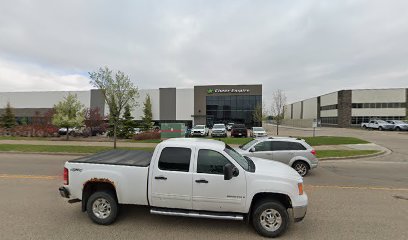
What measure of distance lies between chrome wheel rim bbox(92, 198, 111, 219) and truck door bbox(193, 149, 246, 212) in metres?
1.69

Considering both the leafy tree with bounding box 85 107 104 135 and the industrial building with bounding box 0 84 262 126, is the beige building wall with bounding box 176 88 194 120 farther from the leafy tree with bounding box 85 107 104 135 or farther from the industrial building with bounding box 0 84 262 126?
the leafy tree with bounding box 85 107 104 135

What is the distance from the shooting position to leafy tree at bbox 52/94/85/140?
25284 mm

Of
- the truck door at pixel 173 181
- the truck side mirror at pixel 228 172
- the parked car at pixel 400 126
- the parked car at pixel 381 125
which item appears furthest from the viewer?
the parked car at pixel 381 125

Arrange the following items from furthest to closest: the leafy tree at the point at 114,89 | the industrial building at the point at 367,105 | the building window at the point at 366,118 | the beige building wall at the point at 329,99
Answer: the beige building wall at the point at 329,99 < the building window at the point at 366,118 < the industrial building at the point at 367,105 < the leafy tree at the point at 114,89

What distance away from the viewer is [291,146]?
30.6ft

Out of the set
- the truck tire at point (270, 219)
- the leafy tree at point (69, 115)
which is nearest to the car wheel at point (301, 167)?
the truck tire at point (270, 219)

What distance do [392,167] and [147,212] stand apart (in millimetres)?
11447

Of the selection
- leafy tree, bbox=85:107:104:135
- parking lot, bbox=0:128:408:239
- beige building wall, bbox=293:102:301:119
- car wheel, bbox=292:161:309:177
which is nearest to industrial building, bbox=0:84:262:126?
leafy tree, bbox=85:107:104:135

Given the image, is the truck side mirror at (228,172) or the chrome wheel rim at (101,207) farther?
the chrome wheel rim at (101,207)

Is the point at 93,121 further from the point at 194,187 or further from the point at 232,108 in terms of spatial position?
the point at 194,187

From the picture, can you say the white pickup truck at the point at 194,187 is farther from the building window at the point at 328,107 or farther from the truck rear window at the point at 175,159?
the building window at the point at 328,107

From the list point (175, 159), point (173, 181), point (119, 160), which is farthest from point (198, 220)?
point (119, 160)

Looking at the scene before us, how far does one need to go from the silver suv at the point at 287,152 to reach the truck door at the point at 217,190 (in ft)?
16.1

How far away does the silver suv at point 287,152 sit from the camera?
29.7 ft
